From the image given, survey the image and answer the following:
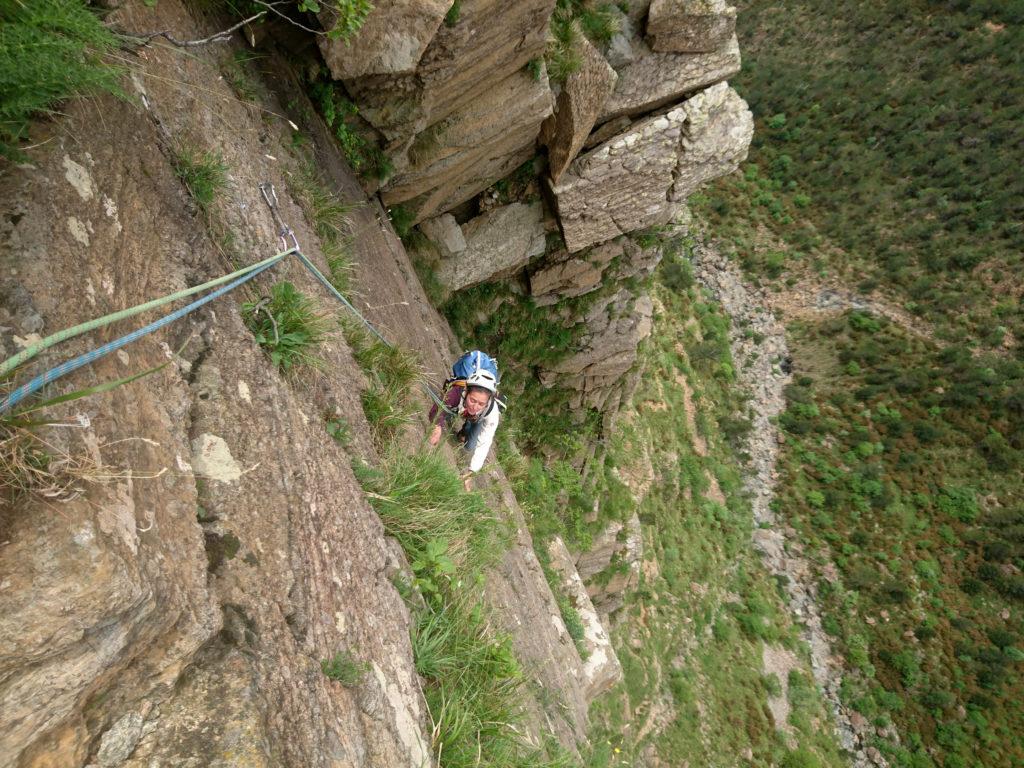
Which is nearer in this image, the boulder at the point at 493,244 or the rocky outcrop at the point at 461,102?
the rocky outcrop at the point at 461,102

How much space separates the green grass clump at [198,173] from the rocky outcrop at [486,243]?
Result: 5409 mm

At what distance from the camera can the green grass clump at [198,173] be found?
2.62 m

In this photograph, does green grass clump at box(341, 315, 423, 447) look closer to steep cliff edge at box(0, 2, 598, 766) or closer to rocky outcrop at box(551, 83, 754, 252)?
steep cliff edge at box(0, 2, 598, 766)

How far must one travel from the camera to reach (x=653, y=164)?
7902mm

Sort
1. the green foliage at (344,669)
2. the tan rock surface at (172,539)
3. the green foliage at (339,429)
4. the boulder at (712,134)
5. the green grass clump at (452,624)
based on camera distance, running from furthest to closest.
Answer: the boulder at (712,134), the green foliage at (339,429), the green grass clump at (452,624), the green foliage at (344,669), the tan rock surface at (172,539)

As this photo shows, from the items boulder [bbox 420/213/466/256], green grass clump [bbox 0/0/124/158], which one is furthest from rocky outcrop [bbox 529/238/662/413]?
green grass clump [bbox 0/0/124/158]

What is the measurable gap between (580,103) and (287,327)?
5.57 metres

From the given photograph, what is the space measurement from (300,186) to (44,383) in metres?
3.26

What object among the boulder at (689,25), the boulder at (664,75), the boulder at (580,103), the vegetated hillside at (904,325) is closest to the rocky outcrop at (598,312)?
the boulder at (580,103)

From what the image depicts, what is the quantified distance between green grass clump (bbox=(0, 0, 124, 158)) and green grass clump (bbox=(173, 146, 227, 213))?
0.69 meters

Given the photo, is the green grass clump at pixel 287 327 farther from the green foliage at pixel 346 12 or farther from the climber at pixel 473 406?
the green foliage at pixel 346 12

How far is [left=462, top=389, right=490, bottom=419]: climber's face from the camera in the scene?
191 inches

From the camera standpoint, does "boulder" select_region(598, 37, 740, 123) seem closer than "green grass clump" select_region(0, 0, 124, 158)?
No

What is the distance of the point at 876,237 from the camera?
3450 centimetres
